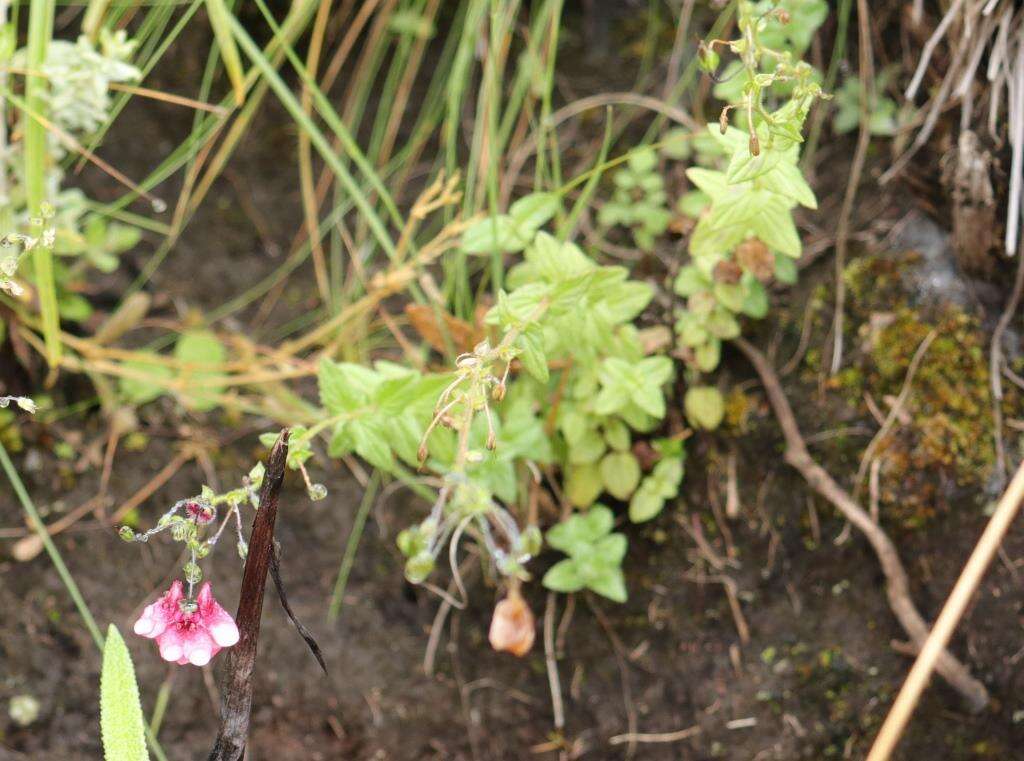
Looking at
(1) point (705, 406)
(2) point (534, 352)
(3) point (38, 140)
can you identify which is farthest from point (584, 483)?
(3) point (38, 140)

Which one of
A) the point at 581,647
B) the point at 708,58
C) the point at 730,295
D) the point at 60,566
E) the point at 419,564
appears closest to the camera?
the point at 419,564

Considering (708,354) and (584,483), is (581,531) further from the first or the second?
(708,354)

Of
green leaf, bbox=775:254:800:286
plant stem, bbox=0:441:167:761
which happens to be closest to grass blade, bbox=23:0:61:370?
plant stem, bbox=0:441:167:761

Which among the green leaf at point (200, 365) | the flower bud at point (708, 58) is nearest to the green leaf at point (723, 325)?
the flower bud at point (708, 58)

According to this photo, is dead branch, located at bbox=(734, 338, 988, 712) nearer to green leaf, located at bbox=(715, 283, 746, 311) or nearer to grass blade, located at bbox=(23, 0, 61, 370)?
green leaf, located at bbox=(715, 283, 746, 311)

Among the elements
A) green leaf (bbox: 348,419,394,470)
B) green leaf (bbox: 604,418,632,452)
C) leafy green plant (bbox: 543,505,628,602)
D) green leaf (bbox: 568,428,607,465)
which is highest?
green leaf (bbox: 348,419,394,470)

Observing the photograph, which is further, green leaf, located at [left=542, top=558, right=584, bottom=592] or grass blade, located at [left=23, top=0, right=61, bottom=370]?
green leaf, located at [left=542, top=558, right=584, bottom=592]

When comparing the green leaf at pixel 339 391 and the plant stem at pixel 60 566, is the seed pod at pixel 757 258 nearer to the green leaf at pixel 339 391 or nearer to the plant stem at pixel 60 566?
the green leaf at pixel 339 391

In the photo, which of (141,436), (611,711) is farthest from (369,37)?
(611,711)
